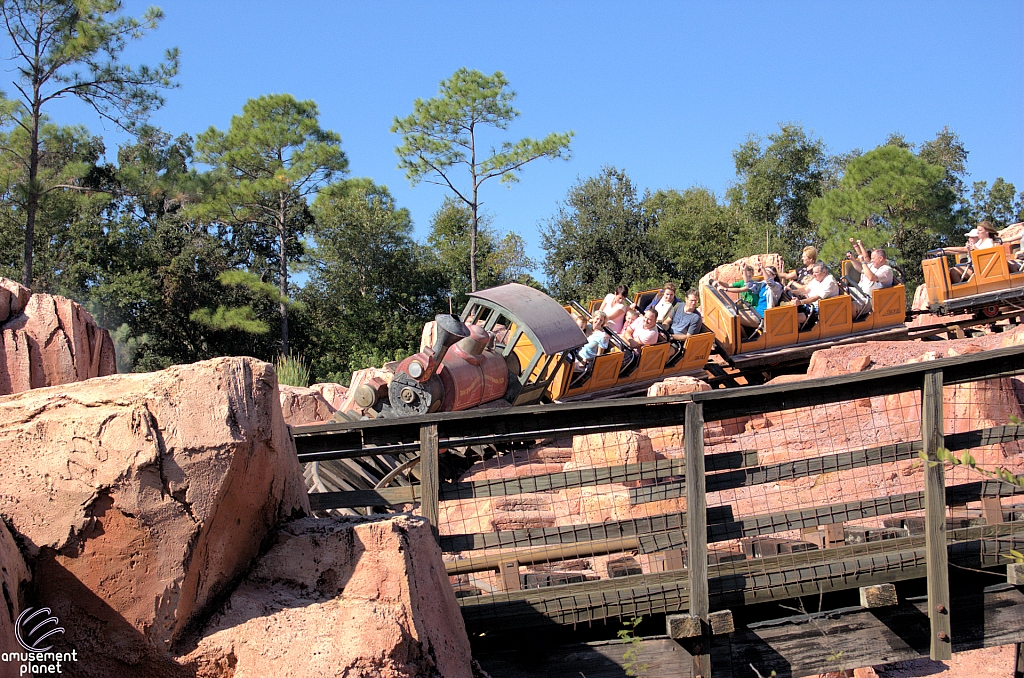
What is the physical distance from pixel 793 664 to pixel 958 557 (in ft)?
3.23

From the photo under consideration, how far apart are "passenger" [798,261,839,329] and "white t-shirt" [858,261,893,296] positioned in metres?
0.57

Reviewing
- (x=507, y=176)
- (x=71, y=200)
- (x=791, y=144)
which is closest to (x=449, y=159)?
(x=507, y=176)

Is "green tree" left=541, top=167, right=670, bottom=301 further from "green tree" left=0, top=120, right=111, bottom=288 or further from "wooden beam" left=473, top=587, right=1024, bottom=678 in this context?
"wooden beam" left=473, top=587, right=1024, bottom=678

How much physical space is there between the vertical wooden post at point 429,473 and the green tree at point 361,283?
64.6ft

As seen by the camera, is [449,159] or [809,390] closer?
[809,390]

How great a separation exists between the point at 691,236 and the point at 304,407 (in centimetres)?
2193

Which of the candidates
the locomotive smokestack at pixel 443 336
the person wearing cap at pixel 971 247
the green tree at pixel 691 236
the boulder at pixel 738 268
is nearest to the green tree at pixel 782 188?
the green tree at pixel 691 236

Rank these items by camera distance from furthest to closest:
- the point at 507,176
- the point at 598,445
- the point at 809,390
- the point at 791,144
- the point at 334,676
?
1. the point at 791,144
2. the point at 507,176
3. the point at 598,445
4. the point at 809,390
5. the point at 334,676

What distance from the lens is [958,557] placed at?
15.6ft

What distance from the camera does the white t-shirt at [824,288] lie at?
47.9ft

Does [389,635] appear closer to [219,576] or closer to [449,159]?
[219,576]

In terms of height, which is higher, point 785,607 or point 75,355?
point 75,355

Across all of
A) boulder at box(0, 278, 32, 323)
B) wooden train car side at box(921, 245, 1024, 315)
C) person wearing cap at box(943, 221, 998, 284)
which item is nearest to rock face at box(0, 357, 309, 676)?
boulder at box(0, 278, 32, 323)

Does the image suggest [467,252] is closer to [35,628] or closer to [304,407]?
[304,407]
